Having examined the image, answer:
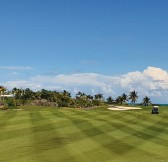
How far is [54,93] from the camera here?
182625 mm

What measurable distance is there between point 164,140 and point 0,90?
138m

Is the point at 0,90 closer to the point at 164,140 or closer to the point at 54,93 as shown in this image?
the point at 54,93

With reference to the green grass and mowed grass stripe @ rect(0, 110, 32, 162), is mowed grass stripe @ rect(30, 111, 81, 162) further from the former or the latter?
mowed grass stripe @ rect(0, 110, 32, 162)

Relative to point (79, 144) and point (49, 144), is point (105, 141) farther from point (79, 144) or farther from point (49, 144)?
point (49, 144)

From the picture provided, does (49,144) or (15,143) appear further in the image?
(15,143)

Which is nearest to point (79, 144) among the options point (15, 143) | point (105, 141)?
point (105, 141)

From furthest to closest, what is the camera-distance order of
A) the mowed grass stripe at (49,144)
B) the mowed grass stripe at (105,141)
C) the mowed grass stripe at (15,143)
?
the mowed grass stripe at (105,141) < the mowed grass stripe at (15,143) < the mowed grass stripe at (49,144)

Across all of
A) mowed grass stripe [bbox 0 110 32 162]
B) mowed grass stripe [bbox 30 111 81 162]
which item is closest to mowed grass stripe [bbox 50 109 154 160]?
mowed grass stripe [bbox 30 111 81 162]

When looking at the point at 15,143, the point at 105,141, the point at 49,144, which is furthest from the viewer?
the point at 105,141

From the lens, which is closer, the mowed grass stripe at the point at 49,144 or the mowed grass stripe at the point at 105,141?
the mowed grass stripe at the point at 49,144

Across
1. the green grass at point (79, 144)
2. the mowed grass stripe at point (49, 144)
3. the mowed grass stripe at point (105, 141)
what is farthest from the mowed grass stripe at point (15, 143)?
the mowed grass stripe at point (105, 141)

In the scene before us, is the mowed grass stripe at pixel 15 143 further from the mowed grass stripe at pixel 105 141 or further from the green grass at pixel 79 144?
the mowed grass stripe at pixel 105 141

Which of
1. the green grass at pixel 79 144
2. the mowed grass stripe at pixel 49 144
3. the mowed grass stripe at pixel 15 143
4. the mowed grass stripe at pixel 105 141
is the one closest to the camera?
the mowed grass stripe at pixel 49 144

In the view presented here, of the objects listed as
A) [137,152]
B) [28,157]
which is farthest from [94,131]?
[28,157]
